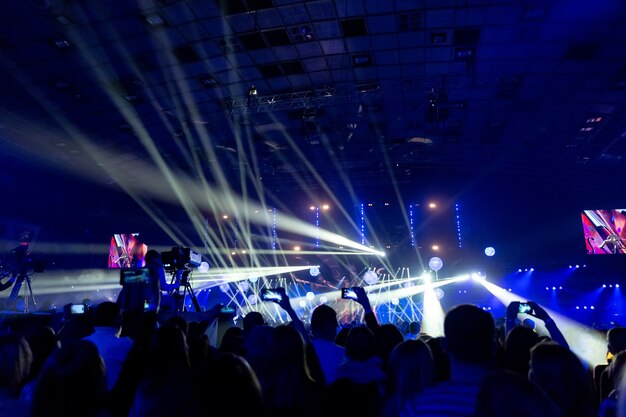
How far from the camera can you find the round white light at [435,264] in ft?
55.4

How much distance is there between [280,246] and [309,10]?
521 inches

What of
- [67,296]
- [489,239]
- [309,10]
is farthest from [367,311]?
[67,296]

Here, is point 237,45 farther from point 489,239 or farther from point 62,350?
point 489,239

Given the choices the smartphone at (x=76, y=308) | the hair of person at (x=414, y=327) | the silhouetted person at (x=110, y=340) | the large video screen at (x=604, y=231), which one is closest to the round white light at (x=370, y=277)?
the large video screen at (x=604, y=231)

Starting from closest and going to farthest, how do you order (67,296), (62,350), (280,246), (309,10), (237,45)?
1. (62,350)
2. (309,10)
3. (237,45)
4. (67,296)
5. (280,246)

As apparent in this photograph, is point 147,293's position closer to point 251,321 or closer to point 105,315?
point 251,321

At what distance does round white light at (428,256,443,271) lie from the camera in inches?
665

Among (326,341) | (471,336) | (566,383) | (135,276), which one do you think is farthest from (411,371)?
(135,276)

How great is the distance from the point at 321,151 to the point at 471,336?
13.0 m

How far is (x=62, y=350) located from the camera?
5.57ft

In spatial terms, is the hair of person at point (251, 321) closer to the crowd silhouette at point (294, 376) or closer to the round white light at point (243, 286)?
the crowd silhouette at point (294, 376)

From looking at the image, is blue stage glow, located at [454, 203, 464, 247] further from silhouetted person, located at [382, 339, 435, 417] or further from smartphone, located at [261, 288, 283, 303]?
silhouetted person, located at [382, 339, 435, 417]

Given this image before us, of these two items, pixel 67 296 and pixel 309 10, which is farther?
pixel 67 296

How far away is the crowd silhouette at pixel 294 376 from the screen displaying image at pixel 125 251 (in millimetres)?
16368
